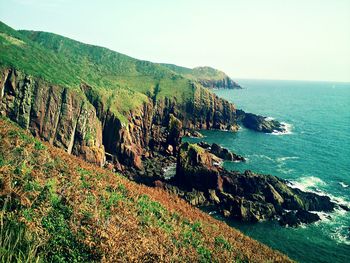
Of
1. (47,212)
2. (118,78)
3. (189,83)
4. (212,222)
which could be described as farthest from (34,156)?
(189,83)

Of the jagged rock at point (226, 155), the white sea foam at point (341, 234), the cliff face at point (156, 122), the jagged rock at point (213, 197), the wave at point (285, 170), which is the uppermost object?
the cliff face at point (156, 122)

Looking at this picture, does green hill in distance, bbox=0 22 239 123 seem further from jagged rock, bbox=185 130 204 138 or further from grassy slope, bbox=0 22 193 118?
jagged rock, bbox=185 130 204 138

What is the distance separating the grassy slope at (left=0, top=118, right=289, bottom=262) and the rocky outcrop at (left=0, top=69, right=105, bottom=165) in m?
33.0

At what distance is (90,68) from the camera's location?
5157 inches

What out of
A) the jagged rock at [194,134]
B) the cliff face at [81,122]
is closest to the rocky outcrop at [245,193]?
the cliff face at [81,122]

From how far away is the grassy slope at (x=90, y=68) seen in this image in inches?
2744

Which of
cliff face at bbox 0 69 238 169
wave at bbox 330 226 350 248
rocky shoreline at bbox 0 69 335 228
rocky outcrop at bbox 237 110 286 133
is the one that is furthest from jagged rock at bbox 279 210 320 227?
A: rocky outcrop at bbox 237 110 286 133

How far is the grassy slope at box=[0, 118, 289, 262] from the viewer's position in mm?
17531

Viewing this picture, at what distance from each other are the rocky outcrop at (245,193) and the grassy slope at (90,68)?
2713cm

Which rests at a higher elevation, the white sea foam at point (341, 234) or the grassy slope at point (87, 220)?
the grassy slope at point (87, 220)

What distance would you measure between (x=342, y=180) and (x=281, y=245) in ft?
113

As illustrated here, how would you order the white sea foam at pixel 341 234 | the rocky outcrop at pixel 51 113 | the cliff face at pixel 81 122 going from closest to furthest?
the white sea foam at pixel 341 234 < the rocky outcrop at pixel 51 113 < the cliff face at pixel 81 122

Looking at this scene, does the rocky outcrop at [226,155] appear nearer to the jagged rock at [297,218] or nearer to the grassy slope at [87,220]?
the jagged rock at [297,218]

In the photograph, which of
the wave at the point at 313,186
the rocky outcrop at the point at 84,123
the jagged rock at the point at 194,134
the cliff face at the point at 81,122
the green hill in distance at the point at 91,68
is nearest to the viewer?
the cliff face at the point at 81,122
